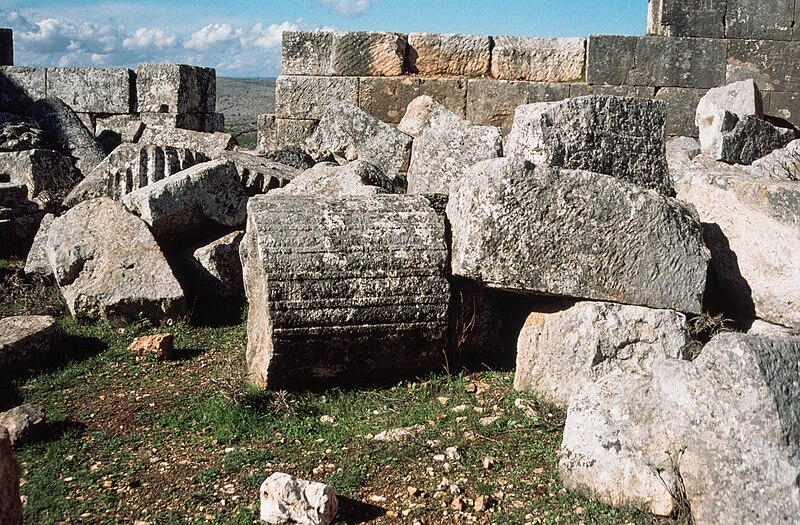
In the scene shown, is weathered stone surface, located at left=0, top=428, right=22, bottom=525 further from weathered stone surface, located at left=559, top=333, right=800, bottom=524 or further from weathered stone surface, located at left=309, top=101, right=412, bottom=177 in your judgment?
weathered stone surface, located at left=309, top=101, right=412, bottom=177

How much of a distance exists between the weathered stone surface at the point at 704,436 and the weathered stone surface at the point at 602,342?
0.59 meters

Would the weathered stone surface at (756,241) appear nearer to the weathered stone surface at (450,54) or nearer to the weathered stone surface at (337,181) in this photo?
the weathered stone surface at (337,181)

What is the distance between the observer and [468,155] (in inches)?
246

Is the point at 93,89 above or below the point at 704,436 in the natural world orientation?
above

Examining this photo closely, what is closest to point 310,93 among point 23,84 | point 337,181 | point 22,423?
point 337,181

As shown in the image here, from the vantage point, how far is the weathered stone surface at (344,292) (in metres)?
4.21

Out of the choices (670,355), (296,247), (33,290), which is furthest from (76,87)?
(670,355)

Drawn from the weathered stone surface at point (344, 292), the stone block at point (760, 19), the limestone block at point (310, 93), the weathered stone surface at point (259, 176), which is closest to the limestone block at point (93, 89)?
the limestone block at point (310, 93)

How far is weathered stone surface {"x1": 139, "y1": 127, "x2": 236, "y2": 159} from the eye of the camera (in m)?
8.30

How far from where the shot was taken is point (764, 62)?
365 inches

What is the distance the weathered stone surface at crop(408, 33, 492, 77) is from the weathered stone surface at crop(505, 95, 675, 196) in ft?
16.9

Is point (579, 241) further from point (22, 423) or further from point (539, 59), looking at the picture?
point (539, 59)

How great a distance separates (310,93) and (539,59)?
114 inches

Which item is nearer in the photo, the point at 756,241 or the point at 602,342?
the point at 602,342
